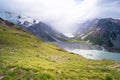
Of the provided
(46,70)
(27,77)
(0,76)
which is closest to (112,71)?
(46,70)

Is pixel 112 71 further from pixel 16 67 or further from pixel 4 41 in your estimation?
pixel 4 41

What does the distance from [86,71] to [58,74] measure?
7870mm

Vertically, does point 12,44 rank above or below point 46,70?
above

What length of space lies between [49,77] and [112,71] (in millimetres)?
14785

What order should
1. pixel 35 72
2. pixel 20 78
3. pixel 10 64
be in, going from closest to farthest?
pixel 20 78 → pixel 35 72 → pixel 10 64

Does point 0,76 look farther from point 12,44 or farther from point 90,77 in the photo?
point 12,44

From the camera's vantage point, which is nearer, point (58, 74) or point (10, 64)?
point (58, 74)

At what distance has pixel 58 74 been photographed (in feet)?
140

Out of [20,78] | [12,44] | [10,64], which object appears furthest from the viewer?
[12,44]

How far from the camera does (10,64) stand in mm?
47062

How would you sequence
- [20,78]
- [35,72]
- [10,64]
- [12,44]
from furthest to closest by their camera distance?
[12,44] → [10,64] → [35,72] → [20,78]

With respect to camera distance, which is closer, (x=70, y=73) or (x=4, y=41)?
(x=70, y=73)

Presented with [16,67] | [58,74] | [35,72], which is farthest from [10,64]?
[58,74]

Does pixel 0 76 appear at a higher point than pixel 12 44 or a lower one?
lower
